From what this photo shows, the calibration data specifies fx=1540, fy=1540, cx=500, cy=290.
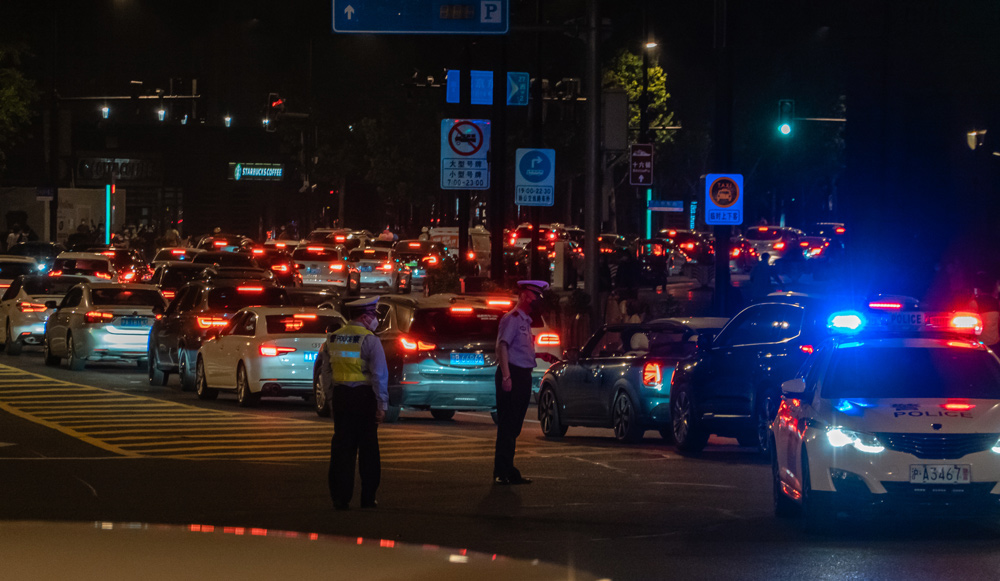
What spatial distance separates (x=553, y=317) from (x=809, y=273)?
27861 mm

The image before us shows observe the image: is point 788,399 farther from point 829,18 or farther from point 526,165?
point 829,18

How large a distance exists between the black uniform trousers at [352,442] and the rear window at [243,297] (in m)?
13.6

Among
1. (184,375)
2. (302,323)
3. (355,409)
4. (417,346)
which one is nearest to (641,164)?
(302,323)

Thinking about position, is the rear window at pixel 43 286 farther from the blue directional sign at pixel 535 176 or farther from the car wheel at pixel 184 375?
the blue directional sign at pixel 535 176

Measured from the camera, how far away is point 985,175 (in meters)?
48.8

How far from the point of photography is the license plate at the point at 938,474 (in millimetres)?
10750

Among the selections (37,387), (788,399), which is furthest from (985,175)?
(788,399)

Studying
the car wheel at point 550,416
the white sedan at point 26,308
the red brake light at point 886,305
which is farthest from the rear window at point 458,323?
the white sedan at point 26,308

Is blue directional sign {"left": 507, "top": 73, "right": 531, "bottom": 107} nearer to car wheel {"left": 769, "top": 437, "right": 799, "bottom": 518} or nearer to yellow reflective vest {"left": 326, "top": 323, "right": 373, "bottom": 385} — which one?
yellow reflective vest {"left": 326, "top": 323, "right": 373, "bottom": 385}

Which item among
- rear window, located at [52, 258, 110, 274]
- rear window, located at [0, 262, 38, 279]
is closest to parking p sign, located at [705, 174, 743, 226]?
rear window, located at [0, 262, 38, 279]

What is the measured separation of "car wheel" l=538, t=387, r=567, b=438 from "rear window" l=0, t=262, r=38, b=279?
70.4 ft

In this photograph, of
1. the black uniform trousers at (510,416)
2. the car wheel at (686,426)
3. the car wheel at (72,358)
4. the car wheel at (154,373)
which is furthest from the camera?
the car wheel at (72,358)

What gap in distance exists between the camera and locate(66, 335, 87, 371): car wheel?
92.1 ft

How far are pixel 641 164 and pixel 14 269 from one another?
16.5 meters
